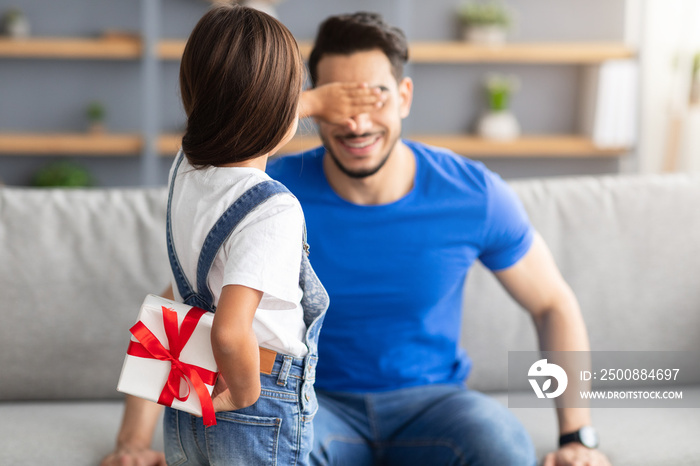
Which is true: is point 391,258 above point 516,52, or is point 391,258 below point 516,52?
below

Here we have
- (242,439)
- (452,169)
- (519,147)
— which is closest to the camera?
(242,439)

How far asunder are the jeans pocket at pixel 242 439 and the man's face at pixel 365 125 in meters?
0.59

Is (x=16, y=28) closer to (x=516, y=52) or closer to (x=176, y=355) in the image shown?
(x=516, y=52)

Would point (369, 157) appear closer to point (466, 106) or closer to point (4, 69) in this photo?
point (466, 106)

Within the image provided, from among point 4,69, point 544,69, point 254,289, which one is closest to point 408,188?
point 254,289

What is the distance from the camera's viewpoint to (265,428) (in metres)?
0.91

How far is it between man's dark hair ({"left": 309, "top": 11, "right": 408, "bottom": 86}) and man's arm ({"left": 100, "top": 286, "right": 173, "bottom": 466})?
2.37 feet

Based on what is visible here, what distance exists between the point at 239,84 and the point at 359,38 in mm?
633

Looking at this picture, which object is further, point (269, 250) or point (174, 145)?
point (174, 145)

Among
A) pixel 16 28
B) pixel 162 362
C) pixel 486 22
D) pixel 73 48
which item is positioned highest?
pixel 486 22

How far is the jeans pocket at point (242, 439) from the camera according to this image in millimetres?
901

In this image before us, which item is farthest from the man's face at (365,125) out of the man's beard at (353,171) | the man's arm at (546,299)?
the man's arm at (546,299)

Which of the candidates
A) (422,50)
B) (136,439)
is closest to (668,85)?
(422,50)

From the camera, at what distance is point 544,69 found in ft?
13.8
